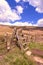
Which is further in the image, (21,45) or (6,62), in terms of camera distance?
(21,45)

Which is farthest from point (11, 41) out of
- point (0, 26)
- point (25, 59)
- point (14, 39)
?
point (0, 26)

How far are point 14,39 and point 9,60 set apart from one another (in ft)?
14.4

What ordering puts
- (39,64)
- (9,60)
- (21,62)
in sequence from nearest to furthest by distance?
(21,62) → (9,60) → (39,64)

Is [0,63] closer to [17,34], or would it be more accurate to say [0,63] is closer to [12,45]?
[12,45]

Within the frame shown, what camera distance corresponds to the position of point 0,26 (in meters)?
43.9

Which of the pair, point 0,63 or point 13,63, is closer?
point 13,63

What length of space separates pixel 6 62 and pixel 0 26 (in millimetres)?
35816

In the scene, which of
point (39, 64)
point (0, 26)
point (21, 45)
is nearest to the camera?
point (39, 64)

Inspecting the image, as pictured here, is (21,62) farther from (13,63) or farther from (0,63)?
(0,63)

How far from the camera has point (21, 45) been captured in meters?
11.4

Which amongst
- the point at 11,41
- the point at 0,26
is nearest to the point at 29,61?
the point at 11,41

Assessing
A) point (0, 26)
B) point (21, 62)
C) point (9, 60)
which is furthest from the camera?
point (0, 26)

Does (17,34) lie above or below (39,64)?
above

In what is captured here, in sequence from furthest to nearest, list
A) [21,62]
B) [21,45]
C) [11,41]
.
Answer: [11,41], [21,45], [21,62]
